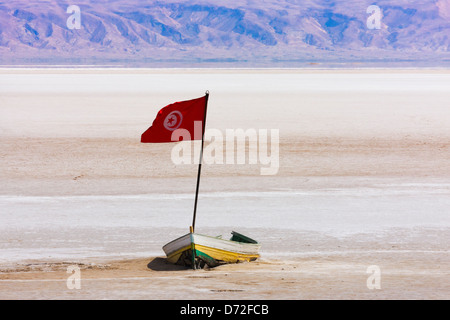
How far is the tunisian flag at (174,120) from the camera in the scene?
342 inches

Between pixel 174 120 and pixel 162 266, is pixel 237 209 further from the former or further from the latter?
pixel 174 120

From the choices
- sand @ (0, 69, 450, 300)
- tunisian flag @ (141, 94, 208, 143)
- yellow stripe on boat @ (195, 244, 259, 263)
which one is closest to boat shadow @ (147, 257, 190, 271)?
sand @ (0, 69, 450, 300)

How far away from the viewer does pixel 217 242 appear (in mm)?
9094

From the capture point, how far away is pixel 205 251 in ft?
29.6

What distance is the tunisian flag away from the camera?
8680 mm

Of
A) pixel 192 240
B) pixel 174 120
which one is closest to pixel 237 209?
pixel 192 240

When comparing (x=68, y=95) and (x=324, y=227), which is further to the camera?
(x=68, y=95)

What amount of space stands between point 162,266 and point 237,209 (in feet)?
13.4

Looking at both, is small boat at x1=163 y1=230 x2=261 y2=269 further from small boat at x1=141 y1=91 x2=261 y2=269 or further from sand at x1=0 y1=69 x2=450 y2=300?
sand at x1=0 y1=69 x2=450 y2=300

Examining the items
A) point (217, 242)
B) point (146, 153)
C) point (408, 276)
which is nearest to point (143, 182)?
point (146, 153)

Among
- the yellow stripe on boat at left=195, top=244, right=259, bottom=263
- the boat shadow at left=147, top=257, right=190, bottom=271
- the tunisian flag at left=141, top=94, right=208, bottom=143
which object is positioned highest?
the tunisian flag at left=141, top=94, right=208, bottom=143

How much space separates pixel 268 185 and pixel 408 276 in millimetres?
7064

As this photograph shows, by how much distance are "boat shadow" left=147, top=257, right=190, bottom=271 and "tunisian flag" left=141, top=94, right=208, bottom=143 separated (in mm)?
1493
